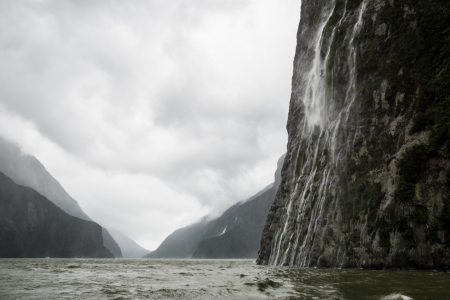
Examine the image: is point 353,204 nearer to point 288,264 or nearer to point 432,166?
point 432,166

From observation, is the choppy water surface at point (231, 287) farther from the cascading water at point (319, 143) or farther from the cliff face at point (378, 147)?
the cascading water at point (319, 143)

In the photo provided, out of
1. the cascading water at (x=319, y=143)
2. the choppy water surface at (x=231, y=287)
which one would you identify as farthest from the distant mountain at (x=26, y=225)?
the choppy water surface at (x=231, y=287)

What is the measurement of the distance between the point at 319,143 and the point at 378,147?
15809 millimetres

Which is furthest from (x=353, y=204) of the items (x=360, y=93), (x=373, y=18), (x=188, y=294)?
(x=188, y=294)

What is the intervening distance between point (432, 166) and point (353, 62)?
20.3 meters

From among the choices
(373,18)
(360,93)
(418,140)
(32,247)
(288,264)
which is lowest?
(32,247)

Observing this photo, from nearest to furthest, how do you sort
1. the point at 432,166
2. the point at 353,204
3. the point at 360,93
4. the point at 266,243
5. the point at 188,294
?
1. the point at 188,294
2. the point at 432,166
3. the point at 353,204
4. the point at 360,93
5. the point at 266,243

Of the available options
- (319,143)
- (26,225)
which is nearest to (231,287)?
(319,143)

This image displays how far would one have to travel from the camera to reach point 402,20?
34125mm

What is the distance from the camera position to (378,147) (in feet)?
108

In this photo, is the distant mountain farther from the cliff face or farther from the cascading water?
the cliff face

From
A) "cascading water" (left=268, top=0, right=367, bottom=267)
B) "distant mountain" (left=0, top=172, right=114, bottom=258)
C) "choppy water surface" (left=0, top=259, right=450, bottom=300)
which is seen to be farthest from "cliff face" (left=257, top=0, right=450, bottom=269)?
"distant mountain" (left=0, top=172, right=114, bottom=258)

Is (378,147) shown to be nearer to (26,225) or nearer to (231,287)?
(231,287)

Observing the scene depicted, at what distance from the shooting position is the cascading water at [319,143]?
39844mm
